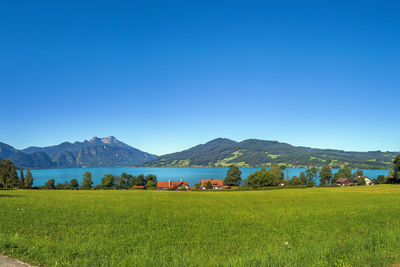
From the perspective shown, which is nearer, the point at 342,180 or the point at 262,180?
the point at 262,180

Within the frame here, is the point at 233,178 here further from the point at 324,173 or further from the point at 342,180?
the point at 342,180

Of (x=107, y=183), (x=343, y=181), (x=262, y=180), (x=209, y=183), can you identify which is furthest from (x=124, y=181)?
(x=343, y=181)

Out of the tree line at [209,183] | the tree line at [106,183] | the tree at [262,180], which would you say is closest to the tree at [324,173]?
the tree line at [209,183]

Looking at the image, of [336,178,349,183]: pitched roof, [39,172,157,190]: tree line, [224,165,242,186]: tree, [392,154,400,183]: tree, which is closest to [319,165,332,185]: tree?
[336,178,349,183]: pitched roof

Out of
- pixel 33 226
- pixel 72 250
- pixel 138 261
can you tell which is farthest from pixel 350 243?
pixel 33 226

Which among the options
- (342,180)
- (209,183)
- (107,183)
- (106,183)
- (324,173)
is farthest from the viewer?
(342,180)

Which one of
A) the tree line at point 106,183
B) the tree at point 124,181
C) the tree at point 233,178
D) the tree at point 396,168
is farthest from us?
the tree at point 233,178

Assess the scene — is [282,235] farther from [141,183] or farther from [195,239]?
[141,183]

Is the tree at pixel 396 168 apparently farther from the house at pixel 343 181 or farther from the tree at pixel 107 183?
the tree at pixel 107 183

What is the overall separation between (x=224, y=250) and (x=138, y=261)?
432cm

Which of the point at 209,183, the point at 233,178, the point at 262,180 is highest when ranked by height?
the point at 262,180

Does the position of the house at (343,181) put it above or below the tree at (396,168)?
below

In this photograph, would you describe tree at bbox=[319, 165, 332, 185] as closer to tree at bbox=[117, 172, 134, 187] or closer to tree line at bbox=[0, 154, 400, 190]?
tree line at bbox=[0, 154, 400, 190]

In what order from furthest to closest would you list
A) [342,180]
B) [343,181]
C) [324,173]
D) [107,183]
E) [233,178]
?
[342,180] < [324,173] < [343,181] < [233,178] < [107,183]
